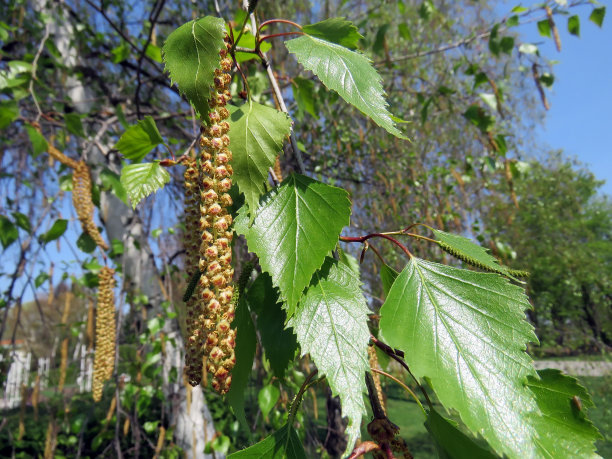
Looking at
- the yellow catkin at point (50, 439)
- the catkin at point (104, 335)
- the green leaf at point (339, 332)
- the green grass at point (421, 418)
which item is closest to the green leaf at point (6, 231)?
the catkin at point (104, 335)

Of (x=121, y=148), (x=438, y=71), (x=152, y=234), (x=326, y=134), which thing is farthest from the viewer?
(x=438, y=71)

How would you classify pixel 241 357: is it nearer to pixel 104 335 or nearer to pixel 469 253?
pixel 469 253

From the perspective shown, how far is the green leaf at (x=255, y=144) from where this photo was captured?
46 centimetres

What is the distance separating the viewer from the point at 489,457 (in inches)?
16.6

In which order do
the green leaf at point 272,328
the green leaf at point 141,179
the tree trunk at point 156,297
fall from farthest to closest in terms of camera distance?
the tree trunk at point 156,297 < the green leaf at point 141,179 < the green leaf at point 272,328

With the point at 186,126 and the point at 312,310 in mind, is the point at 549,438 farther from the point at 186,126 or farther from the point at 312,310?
the point at 186,126

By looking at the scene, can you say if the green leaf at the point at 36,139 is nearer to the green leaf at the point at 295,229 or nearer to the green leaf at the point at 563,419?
the green leaf at the point at 295,229

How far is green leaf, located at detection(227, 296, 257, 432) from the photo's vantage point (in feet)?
1.68

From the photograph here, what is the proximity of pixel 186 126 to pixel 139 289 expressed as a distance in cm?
148

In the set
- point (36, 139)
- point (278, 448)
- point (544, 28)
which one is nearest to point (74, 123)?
point (36, 139)

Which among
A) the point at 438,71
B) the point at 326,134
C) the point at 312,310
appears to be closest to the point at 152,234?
the point at 326,134

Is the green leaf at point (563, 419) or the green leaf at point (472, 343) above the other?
the green leaf at point (472, 343)

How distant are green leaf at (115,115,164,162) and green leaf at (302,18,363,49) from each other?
0.29 m

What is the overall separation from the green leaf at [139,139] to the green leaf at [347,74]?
28 centimetres
